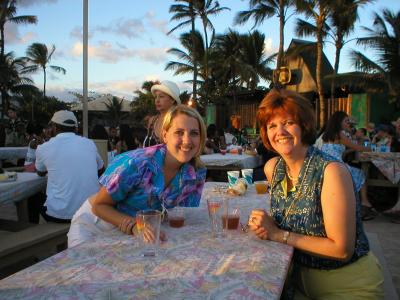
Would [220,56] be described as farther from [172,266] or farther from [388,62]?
[172,266]

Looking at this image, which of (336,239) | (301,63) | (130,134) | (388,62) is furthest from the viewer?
(301,63)

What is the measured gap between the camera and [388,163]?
20.5 ft

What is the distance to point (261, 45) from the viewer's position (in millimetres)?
28500

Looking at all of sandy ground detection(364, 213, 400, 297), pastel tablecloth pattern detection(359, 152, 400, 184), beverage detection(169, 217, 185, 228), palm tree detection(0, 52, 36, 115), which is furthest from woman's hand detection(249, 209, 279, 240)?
palm tree detection(0, 52, 36, 115)

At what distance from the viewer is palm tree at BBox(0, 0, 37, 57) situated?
80.2 ft

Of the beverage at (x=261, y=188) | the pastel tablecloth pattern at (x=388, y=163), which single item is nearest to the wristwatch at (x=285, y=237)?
the beverage at (x=261, y=188)

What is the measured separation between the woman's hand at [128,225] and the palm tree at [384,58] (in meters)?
18.6

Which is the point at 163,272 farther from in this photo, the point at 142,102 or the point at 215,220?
the point at 142,102

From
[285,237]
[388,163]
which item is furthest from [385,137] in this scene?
[285,237]

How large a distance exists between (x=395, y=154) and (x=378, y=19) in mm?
16620

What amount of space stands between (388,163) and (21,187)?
18.0 feet

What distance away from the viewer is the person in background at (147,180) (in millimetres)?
2035

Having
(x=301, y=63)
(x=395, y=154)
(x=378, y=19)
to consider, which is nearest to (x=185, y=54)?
(x=301, y=63)

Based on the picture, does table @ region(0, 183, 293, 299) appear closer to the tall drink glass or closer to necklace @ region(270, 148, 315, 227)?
the tall drink glass
